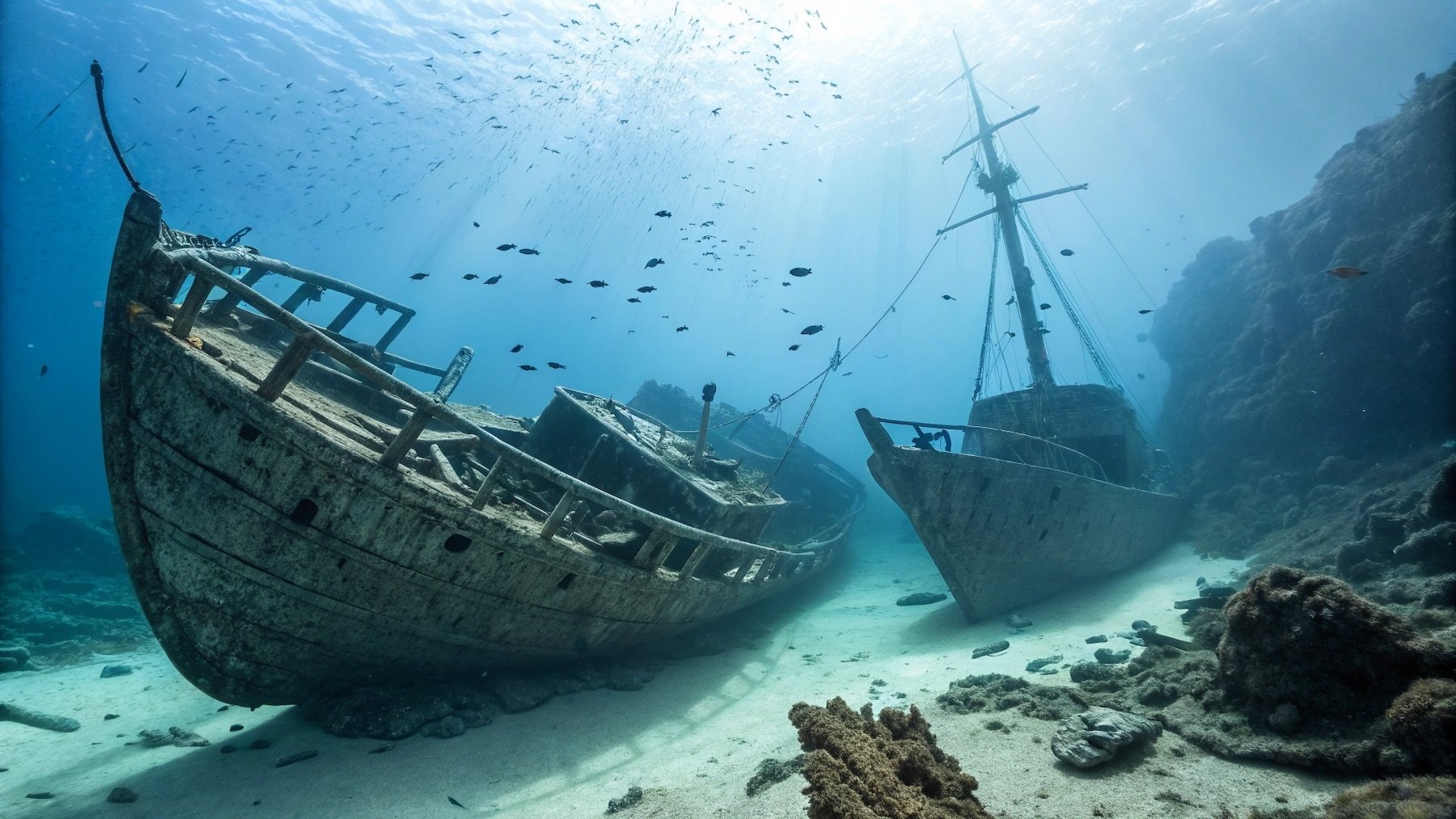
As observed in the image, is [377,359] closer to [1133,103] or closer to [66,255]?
[1133,103]

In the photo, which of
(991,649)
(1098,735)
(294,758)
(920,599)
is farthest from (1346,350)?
(294,758)

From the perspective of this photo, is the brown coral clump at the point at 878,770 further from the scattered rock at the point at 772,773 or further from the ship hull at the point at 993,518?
the ship hull at the point at 993,518

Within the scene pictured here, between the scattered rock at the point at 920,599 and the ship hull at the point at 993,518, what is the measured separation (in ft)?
9.46

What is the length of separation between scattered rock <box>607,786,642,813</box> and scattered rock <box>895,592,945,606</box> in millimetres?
11427

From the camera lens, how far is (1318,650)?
426 cm

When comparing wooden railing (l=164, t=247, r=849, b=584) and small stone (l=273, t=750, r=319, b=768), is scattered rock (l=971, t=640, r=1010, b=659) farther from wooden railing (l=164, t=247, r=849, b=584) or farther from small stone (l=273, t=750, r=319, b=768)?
small stone (l=273, t=750, r=319, b=768)

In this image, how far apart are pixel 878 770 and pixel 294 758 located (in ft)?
19.6

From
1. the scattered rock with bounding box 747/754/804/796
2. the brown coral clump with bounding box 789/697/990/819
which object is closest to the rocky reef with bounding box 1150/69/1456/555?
the brown coral clump with bounding box 789/697/990/819

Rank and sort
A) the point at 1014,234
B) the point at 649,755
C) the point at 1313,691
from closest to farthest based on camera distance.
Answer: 1. the point at 1313,691
2. the point at 649,755
3. the point at 1014,234

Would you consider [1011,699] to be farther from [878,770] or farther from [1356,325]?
[1356,325]

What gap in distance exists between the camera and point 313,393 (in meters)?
8.02

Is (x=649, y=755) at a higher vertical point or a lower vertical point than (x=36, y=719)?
higher

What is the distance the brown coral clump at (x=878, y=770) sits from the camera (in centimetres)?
317

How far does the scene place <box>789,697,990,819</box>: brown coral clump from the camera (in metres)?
3.17
